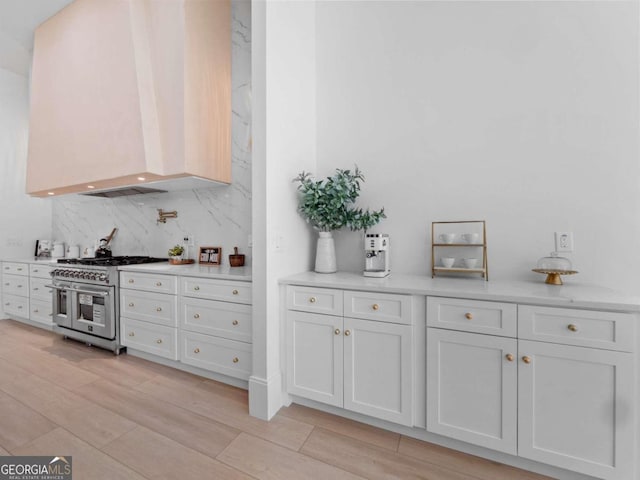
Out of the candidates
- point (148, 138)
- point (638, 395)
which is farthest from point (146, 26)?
point (638, 395)

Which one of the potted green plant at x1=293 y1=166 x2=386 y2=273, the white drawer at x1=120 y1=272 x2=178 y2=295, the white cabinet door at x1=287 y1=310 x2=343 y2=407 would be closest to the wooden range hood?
the white drawer at x1=120 y1=272 x2=178 y2=295

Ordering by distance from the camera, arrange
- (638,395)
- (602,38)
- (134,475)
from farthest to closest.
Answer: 1. (602,38)
2. (134,475)
3. (638,395)

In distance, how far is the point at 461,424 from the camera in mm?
1492

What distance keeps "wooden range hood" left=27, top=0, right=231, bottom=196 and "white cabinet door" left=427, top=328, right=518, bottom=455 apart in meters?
2.32

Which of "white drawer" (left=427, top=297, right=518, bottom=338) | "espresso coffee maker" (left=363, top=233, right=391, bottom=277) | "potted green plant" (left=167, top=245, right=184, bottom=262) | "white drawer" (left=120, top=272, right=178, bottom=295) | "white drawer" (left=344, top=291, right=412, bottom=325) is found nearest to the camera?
"white drawer" (left=427, top=297, right=518, bottom=338)

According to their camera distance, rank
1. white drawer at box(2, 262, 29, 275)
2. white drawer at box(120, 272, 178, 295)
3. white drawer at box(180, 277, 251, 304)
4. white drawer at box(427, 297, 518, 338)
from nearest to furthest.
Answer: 1. white drawer at box(427, 297, 518, 338)
2. white drawer at box(180, 277, 251, 304)
3. white drawer at box(120, 272, 178, 295)
4. white drawer at box(2, 262, 29, 275)

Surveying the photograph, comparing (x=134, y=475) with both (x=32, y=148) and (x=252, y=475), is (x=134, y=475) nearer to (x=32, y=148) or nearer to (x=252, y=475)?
(x=252, y=475)

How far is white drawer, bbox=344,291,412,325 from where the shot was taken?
1.60m

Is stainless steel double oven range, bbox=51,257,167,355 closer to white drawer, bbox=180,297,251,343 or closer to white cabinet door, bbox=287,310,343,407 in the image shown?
white drawer, bbox=180,297,251,343

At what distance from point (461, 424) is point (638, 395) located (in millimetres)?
717

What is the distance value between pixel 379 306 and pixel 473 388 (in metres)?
0.60

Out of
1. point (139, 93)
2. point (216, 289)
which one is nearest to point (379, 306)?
point (216, 289)

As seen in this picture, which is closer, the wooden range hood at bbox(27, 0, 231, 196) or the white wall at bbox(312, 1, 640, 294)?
the white wall at bbox(312, 1, 640, 294)

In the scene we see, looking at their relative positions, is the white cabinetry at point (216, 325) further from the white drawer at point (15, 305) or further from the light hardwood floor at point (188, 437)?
the white drawer at point (15, 305)
